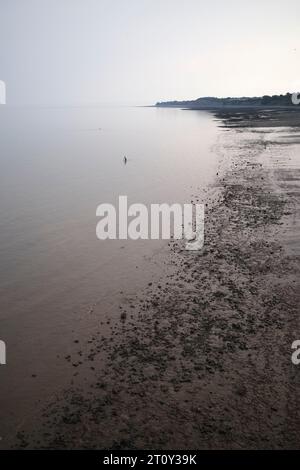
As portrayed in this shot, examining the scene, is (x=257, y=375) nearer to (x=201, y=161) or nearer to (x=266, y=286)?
(x=266, y=286)

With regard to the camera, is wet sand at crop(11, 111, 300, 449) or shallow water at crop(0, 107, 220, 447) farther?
shallow water at crop(0, 107, 220, 447)

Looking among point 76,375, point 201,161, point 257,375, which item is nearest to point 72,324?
point 76,375

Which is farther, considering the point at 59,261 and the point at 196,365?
the point at 59,261

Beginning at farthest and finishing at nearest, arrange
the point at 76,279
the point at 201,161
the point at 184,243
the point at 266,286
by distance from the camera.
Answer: the point at 201,161 → the point at 184,243 → the point at 76,279 → the point at 266,286

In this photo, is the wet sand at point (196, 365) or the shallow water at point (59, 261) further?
the shallow water at point (59, 261)

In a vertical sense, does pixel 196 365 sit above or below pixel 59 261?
below

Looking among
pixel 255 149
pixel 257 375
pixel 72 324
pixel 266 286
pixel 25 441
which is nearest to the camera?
pixel 25 441

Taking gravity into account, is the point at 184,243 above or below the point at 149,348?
above

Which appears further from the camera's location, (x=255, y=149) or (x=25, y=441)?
(x=255, y=149)
